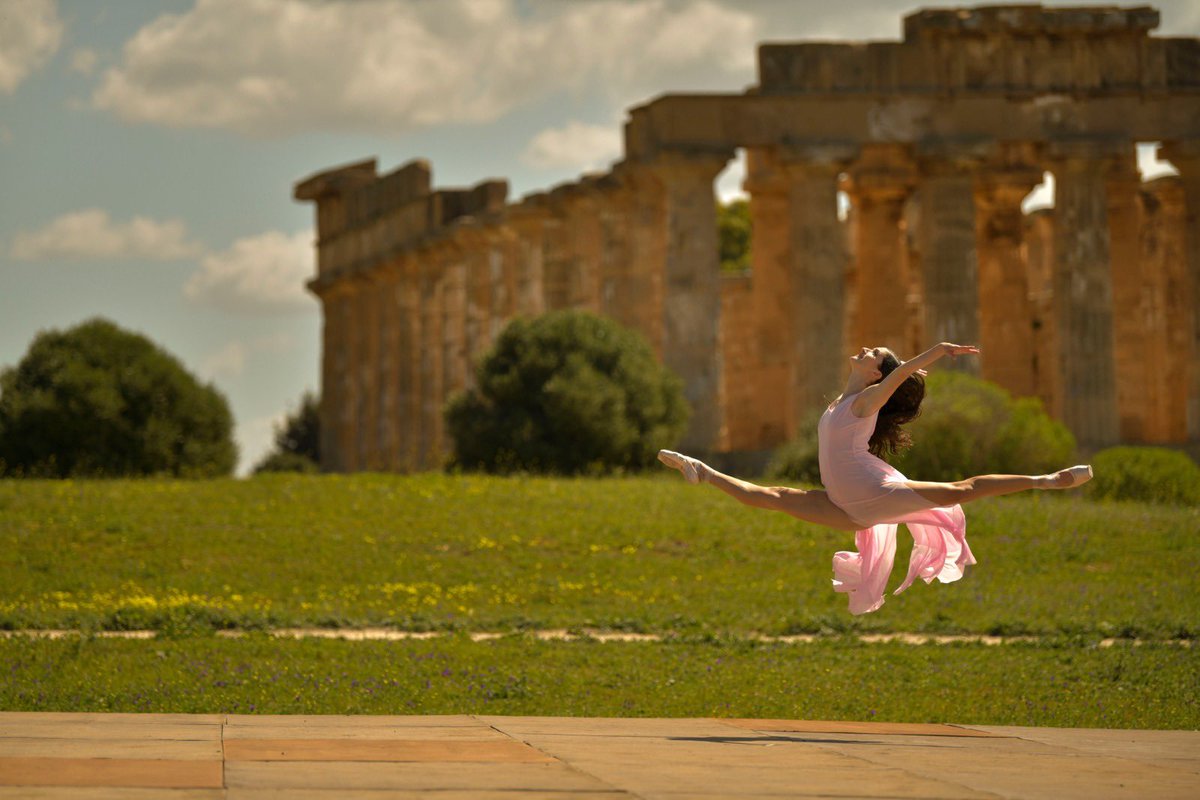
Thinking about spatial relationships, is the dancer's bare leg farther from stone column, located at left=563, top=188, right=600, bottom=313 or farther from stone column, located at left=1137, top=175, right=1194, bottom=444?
stone column, located at left=1137, top=175, right=1194, bottom=444

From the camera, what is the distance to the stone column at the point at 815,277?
125ft

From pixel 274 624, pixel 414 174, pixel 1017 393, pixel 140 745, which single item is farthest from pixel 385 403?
pixel 140 745

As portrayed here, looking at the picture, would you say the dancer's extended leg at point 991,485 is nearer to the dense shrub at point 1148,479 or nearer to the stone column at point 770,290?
the dense shrub at point 1148,479

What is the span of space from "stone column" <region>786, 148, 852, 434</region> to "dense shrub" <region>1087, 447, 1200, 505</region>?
6.76 metres

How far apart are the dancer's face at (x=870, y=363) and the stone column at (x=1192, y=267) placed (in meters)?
29.2

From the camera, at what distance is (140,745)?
9.38m

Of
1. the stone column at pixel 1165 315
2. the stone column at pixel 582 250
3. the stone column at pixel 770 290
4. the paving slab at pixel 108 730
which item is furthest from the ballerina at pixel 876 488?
the stone column at pixel 1165 315

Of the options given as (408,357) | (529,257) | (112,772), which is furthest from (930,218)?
(112,772)

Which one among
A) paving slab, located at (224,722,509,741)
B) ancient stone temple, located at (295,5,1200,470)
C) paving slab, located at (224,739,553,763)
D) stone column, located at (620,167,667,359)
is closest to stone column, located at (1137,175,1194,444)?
ancient stone temple, located at (295,5,1200,470)

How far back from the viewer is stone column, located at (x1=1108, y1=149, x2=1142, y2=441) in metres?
42.4

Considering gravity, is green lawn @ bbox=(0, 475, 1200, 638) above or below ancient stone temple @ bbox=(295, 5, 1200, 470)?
below

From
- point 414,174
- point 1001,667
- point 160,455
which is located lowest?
point 1001,667

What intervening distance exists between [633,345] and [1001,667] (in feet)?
66.4

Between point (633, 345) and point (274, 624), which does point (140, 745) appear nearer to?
point (274, 624)
